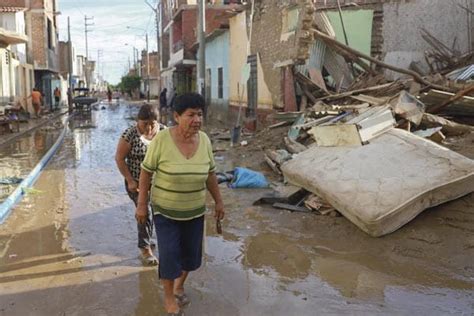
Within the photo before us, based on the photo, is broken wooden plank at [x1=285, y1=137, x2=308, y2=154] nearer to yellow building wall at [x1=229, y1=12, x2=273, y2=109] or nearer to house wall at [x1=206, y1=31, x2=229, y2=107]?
yellow building wall at [x1=229, y1=12, x2=273, y2=109]

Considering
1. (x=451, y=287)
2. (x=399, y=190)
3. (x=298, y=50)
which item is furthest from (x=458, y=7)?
(x=451, y=287)

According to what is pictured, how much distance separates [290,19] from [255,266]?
1026cm

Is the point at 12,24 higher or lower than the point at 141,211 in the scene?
higher

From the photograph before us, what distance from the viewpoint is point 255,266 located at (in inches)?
213

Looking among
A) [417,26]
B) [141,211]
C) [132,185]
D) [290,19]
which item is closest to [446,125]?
[132,185]

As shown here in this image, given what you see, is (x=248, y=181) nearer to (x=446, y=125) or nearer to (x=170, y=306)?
(x=446, y=125)

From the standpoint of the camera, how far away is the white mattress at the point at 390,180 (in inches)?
229

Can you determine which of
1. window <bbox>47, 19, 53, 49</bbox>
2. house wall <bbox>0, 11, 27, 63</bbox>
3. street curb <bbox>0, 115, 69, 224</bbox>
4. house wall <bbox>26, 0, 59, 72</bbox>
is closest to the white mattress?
street curb <bbox>0, 115, 69, 224</bbox>

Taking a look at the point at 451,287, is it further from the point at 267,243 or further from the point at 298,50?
the point at 298,50

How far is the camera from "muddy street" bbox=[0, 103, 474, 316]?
441 cm

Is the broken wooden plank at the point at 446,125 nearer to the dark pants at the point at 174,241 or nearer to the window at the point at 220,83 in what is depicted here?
the dark pants at the point at 174,241

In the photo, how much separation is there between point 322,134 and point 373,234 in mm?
2505

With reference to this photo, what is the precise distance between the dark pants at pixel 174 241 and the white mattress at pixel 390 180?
235cm

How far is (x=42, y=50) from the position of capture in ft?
124
